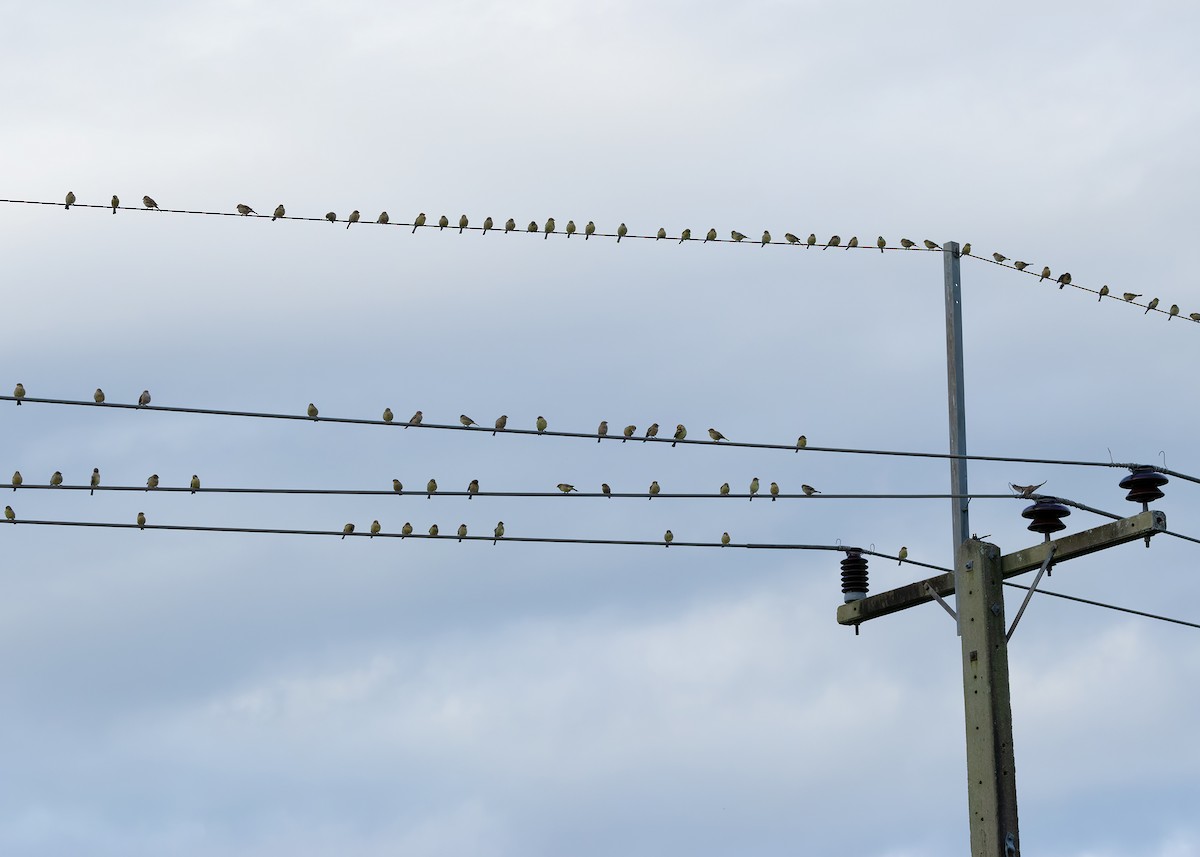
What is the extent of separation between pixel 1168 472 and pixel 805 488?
22.4 feet

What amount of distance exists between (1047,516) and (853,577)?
216 cm

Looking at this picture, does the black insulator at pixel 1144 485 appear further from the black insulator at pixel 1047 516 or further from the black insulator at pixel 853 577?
the black insulator at pixel 853 577

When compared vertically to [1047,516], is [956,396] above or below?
above

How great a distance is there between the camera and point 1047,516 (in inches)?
582

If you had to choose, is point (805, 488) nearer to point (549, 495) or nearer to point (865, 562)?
point (865, 562)

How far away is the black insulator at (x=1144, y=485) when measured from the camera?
48.8 feet

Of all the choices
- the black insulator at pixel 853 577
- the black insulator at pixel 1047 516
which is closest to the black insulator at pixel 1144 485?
the black insulator at pixel 1047 516

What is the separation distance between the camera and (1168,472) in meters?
15.1

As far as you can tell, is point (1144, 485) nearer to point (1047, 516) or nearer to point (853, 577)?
point (1047, 516)

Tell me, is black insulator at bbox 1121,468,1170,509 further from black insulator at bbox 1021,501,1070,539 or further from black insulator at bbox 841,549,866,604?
black insulator at bbox 841,549,866,604

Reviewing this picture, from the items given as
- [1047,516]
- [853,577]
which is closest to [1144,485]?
[1047,516]

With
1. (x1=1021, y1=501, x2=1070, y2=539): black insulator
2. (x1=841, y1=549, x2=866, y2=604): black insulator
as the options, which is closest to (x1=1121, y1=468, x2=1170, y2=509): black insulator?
(x1=1021, y1=501, x2=1070, y2=539): black insulator

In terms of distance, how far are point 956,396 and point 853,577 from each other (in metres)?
1.97

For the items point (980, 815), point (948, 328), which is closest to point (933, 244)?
point (948, 328)
